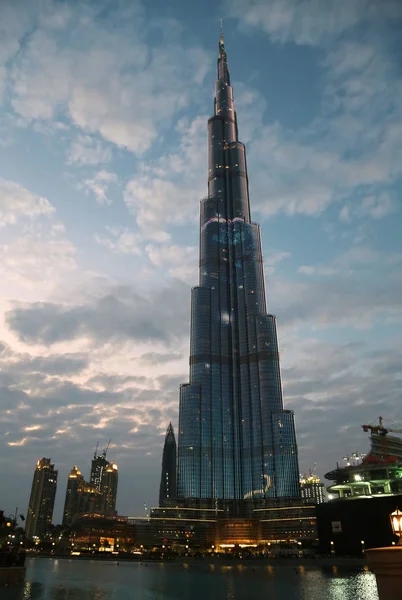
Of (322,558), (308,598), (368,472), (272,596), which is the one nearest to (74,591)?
(272,596)

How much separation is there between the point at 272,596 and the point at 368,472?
12890 centimetres

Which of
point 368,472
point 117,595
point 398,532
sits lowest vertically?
point 117,595

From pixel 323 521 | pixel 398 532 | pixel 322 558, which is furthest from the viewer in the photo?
pixel 323 521

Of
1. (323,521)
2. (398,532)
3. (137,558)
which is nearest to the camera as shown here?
(398,532)

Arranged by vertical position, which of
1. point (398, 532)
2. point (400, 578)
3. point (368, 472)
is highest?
point (368, 472)

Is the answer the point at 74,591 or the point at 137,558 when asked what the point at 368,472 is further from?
the point at 74,591

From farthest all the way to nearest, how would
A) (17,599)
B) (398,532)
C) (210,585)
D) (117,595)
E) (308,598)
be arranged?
1. (210,585)
2. (117,595)
3. (308,598)
4. (17,599)
5. (398,532)

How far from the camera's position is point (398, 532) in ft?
40.9

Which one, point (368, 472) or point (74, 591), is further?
point (368, 472)

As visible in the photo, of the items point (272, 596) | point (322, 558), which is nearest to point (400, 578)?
point (272, 596)

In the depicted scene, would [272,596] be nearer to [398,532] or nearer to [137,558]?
[398,532]

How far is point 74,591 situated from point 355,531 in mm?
123770

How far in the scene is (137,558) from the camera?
656 ft

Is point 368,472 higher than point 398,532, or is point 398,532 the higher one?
point 368,472
